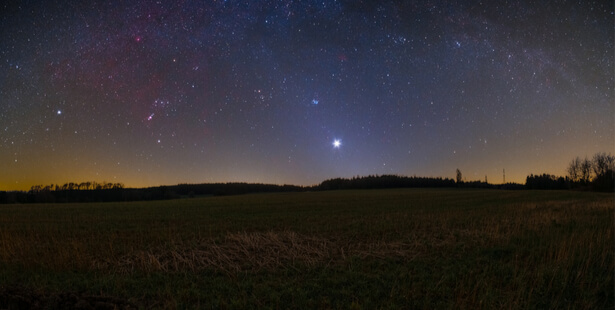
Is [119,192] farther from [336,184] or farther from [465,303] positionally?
[465,303]

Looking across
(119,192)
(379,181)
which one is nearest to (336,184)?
(379,181)

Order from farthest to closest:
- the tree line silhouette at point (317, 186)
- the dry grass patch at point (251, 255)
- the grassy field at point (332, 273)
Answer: the tree line silhouette at point (317, 186) < the dry grass patch at point (251, 255) < the grassy field at point (332, 273)

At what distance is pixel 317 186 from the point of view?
142750 mm

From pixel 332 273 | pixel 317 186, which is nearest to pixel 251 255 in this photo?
pixel 332 273

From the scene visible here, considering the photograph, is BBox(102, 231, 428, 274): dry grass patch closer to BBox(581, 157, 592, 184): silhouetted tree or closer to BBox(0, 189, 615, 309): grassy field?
BBox(0, 189, 615, 309): grassy field

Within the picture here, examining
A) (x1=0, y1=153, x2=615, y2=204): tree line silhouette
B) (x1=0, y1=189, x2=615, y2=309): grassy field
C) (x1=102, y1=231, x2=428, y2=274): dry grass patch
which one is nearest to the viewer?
(x1=0, y1=189, x2=615, y2=309): grassy field

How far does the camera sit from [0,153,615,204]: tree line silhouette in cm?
9344

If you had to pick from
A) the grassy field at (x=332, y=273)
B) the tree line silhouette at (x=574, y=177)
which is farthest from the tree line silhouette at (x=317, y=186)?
the grassy field at (x=332, y=273)

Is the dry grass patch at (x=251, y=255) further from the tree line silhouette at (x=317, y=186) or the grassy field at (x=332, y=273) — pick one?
the tree line silhouette at (x=317, y=186)

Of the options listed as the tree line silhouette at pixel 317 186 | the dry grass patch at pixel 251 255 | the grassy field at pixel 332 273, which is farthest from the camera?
the tree line silhouette at pixel 317 186

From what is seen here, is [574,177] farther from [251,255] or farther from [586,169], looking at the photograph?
[251,255]

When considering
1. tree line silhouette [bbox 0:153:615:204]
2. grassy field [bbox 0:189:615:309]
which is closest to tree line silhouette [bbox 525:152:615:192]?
tree line silhouette [bbox 0:153:615:204]

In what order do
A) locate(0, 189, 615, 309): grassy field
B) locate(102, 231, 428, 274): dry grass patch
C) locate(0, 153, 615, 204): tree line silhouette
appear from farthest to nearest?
locate(0, 153, 615, 204): tree line silhouette → locate(102, 231, 428, 274): dry grass patch → locate(0, 189, 615, 309): grassy field

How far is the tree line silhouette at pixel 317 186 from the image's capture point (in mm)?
93438
